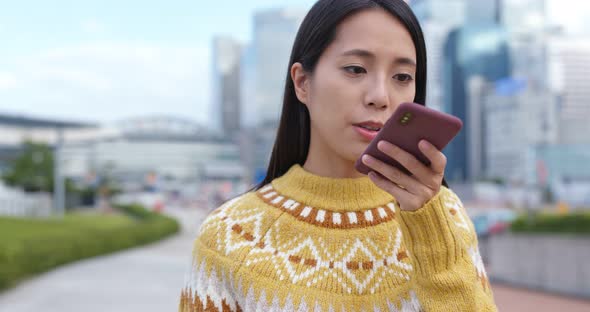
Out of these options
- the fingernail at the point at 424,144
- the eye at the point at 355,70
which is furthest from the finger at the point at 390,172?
the eye at the point at 355,70

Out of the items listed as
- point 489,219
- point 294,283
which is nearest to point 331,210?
point 294,283

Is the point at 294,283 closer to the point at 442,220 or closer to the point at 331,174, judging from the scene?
the point at 331,174

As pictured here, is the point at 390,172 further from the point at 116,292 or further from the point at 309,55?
the point at 116,292

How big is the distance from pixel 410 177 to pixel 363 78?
→ 39 cm

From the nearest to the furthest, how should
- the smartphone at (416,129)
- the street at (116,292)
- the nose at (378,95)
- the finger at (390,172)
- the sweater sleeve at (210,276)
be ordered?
the smartphone at (416,129), the finger at (390,172), the nose at (378,95), the sweater sleeve at (210,276), the street at (116,292)

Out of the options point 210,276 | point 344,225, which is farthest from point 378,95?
point 210,276

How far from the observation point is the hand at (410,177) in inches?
49.9

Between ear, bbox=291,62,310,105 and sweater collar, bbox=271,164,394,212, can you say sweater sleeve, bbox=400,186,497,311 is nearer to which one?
sweater collar, bbox=271,164,394,212

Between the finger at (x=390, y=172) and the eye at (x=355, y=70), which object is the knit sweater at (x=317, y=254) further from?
the eye at (x=355, y=70)

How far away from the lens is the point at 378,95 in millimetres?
1527

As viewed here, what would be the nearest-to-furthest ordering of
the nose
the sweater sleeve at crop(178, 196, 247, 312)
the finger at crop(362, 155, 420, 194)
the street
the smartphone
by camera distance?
the smartphone < the finger at crop(362, 155, 420, 194) < the nose < the sweater sleeve at crop(178, 196, 247, 312) < the street

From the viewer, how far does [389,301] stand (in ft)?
5.20

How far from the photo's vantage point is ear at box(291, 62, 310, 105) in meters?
1.79

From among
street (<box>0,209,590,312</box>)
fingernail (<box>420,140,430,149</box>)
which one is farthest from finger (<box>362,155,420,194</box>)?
street (<box>0,209,590,312</box>)
